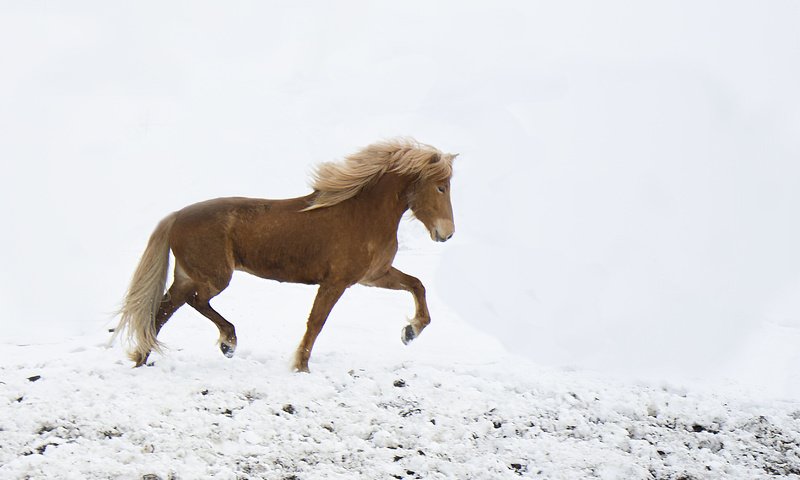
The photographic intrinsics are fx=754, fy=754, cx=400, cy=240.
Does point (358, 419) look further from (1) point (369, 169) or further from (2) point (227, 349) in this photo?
(1) point (369, 169)

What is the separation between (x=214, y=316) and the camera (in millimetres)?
5324

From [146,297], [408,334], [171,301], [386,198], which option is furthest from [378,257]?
[146,297]

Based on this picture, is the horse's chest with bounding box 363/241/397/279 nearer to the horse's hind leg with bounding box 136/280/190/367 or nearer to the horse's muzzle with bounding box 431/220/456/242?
the horse's muzzle with bounding box 431/220/456/242

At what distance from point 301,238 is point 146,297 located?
1160mm

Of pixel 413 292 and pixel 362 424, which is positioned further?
pixel 413 292

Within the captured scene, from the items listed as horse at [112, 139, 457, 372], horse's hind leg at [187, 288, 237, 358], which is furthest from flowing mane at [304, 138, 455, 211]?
horse's hind leg at [187, 288, 237, 358]

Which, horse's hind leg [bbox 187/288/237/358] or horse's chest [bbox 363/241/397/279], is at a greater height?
horse's chest [bbox 363/241/397/279]

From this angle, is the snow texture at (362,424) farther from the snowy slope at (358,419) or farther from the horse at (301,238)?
the horse at (301,238)

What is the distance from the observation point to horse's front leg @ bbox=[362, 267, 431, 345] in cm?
559

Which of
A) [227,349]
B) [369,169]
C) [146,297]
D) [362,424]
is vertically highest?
[369,169]

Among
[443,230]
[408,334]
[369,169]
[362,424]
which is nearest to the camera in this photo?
[362,424]

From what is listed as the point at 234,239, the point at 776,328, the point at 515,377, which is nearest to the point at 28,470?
the point at 234,239

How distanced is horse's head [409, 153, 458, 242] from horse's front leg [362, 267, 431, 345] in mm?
519

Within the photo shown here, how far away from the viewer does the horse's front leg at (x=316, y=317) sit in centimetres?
519
